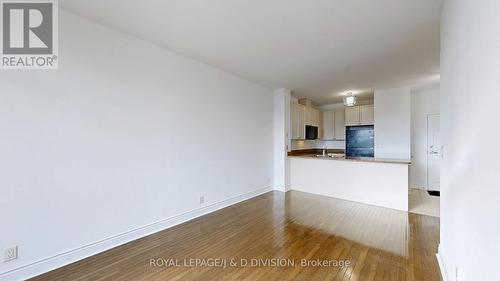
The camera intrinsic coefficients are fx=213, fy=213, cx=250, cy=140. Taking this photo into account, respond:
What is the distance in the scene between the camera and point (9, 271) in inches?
77.2

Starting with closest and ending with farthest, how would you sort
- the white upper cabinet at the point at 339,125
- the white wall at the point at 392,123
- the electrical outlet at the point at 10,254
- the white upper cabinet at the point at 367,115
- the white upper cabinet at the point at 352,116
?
the electrical outlet at the point at 10,254
the white wall at the point at 392,123
the white upper cabinet at the point at 367,115
the white upper cabinet at the point at 352,116
the white upper cabinet at the point at 339,125

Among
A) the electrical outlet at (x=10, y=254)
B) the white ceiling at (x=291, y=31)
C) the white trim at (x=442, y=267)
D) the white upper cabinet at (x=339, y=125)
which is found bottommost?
the white trim at (x=442, y=267)

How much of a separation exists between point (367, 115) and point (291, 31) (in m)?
4.85

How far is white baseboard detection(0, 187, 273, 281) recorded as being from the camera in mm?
2031

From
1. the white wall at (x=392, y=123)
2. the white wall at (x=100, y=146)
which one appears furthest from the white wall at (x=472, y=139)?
the white wall at (x=392, y=123)

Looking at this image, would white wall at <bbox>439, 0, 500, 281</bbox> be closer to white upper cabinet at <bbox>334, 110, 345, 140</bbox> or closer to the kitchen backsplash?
the kitchen backsplash

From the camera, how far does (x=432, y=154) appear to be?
5.63m

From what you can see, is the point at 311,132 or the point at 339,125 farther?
the point at 339,125

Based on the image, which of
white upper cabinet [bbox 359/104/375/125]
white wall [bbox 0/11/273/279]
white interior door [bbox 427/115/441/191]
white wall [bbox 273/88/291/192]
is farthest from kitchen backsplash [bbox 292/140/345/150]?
white wall [bbox 0/11/273/279]

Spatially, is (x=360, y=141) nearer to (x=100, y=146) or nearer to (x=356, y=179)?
(x=356, y=179)

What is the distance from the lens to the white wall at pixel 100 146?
205 cm

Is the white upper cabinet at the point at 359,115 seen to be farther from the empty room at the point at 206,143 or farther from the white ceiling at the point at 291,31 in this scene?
the white ceiling at the point at 291,31

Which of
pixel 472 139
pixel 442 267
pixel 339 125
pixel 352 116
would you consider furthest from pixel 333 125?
pixel 472 139

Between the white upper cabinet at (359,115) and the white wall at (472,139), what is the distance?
470 centimetres
